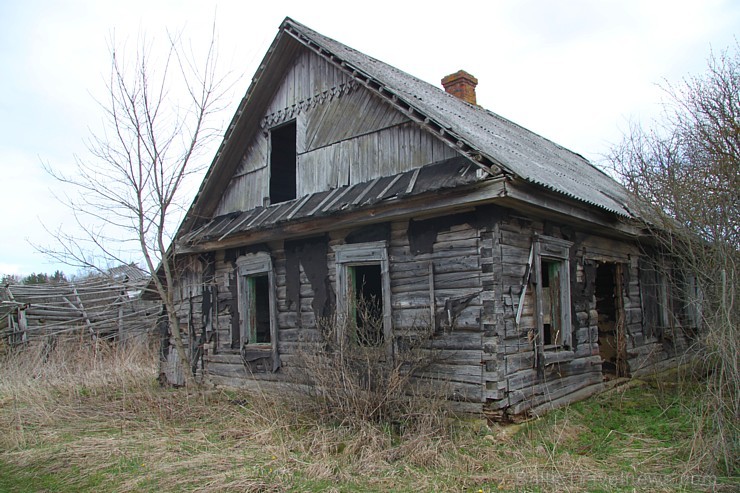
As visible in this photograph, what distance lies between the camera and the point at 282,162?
458 inches

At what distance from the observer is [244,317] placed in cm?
984

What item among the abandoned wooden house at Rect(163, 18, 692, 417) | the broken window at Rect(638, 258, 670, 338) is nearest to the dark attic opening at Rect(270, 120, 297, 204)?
the abandoned wooden house at Rect(163, 18, 692, 417)

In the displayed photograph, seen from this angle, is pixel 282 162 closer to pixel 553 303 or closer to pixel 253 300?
pixel 253 300

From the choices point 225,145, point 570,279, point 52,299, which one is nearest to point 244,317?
point 225,145

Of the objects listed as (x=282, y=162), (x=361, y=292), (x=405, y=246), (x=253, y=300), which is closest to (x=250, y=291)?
(x=253, y=300)

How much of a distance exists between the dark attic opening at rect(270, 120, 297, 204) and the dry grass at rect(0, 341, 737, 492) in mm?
4621

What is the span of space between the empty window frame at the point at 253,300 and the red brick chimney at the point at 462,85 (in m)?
6.33

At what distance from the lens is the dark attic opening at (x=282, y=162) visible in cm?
1077

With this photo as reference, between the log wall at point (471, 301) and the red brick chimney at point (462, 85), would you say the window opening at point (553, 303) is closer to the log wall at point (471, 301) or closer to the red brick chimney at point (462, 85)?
the log wall at point (471, 301)

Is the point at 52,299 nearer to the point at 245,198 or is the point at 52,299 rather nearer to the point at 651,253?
the point at 245,198

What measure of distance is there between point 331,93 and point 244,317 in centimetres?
402

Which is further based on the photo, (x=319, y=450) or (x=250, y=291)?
(x=250, y=291)

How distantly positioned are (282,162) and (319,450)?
703 cm

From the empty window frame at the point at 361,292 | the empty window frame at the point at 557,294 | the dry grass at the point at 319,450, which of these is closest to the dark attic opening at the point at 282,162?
the empty window frame at the point at 361,292
